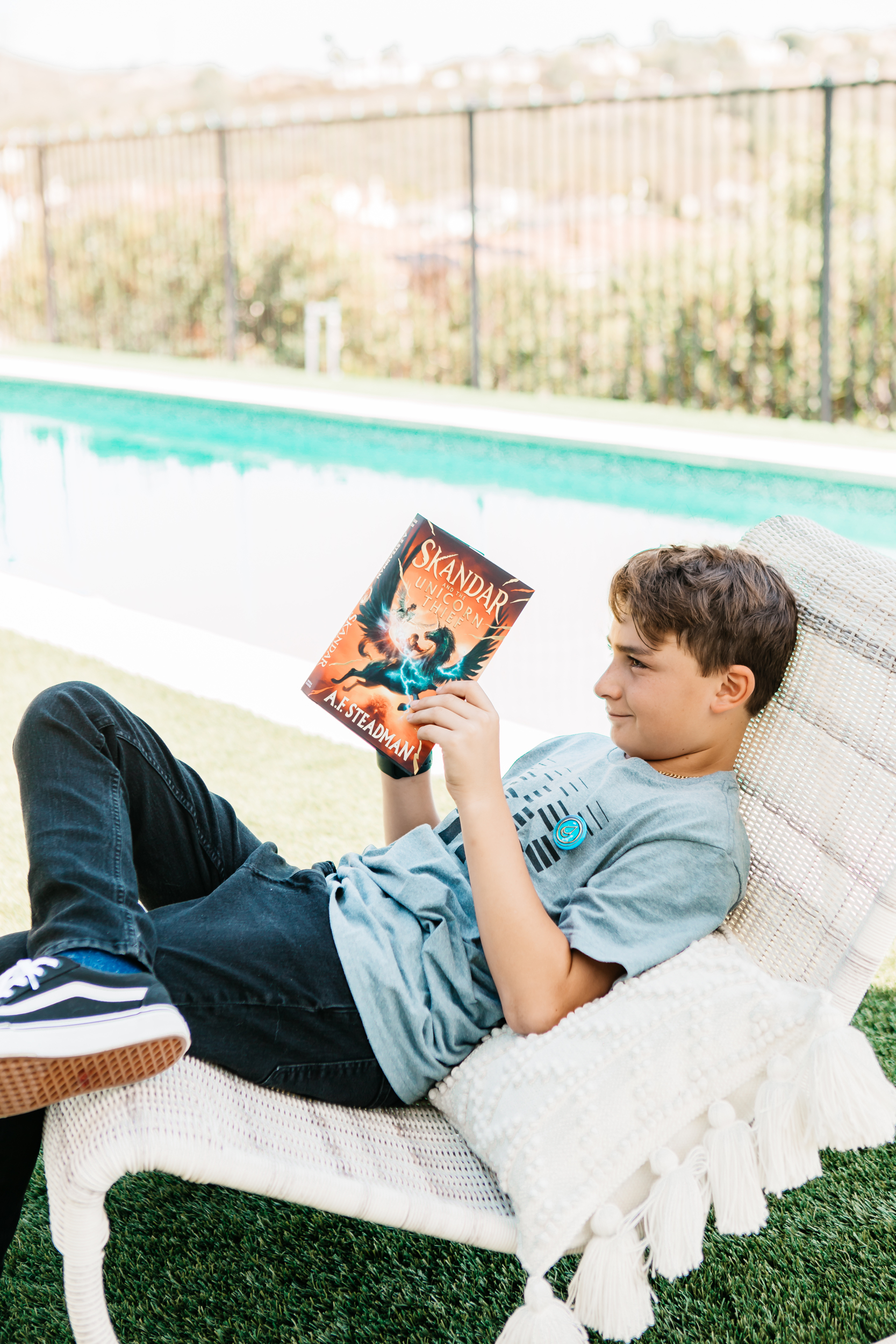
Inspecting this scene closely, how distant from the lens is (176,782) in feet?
6.34

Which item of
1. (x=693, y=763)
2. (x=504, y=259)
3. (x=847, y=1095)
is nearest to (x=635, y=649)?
(x=693, y=763)

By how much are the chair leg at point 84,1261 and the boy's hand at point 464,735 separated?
2.11 ft

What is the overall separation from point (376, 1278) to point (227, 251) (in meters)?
13.0

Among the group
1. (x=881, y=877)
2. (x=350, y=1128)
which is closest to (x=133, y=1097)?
(x=350, y=1128)

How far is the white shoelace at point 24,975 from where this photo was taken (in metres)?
1.50

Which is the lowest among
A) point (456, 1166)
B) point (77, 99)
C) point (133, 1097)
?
point (456, 1166)

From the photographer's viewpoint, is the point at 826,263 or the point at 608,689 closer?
the point at 608,689

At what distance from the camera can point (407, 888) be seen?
6.10 feet

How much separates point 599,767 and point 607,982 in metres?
0.38

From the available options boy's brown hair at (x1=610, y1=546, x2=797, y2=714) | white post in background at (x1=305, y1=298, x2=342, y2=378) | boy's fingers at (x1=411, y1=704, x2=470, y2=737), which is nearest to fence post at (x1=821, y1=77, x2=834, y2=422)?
white post in background at (x1=305, y1=298, x2=342, y2=378)

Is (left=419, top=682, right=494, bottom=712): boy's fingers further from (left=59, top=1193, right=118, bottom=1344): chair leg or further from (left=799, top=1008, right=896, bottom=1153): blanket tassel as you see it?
(left=59, top=1193, right=118, bottom=1344): chair leg

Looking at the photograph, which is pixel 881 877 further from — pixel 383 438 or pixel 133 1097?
pixel 383 438

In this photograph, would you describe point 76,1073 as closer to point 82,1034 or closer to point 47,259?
point 82,1034

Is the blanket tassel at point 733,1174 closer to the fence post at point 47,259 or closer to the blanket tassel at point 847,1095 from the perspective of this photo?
the blanket tassel at point 847,1095
